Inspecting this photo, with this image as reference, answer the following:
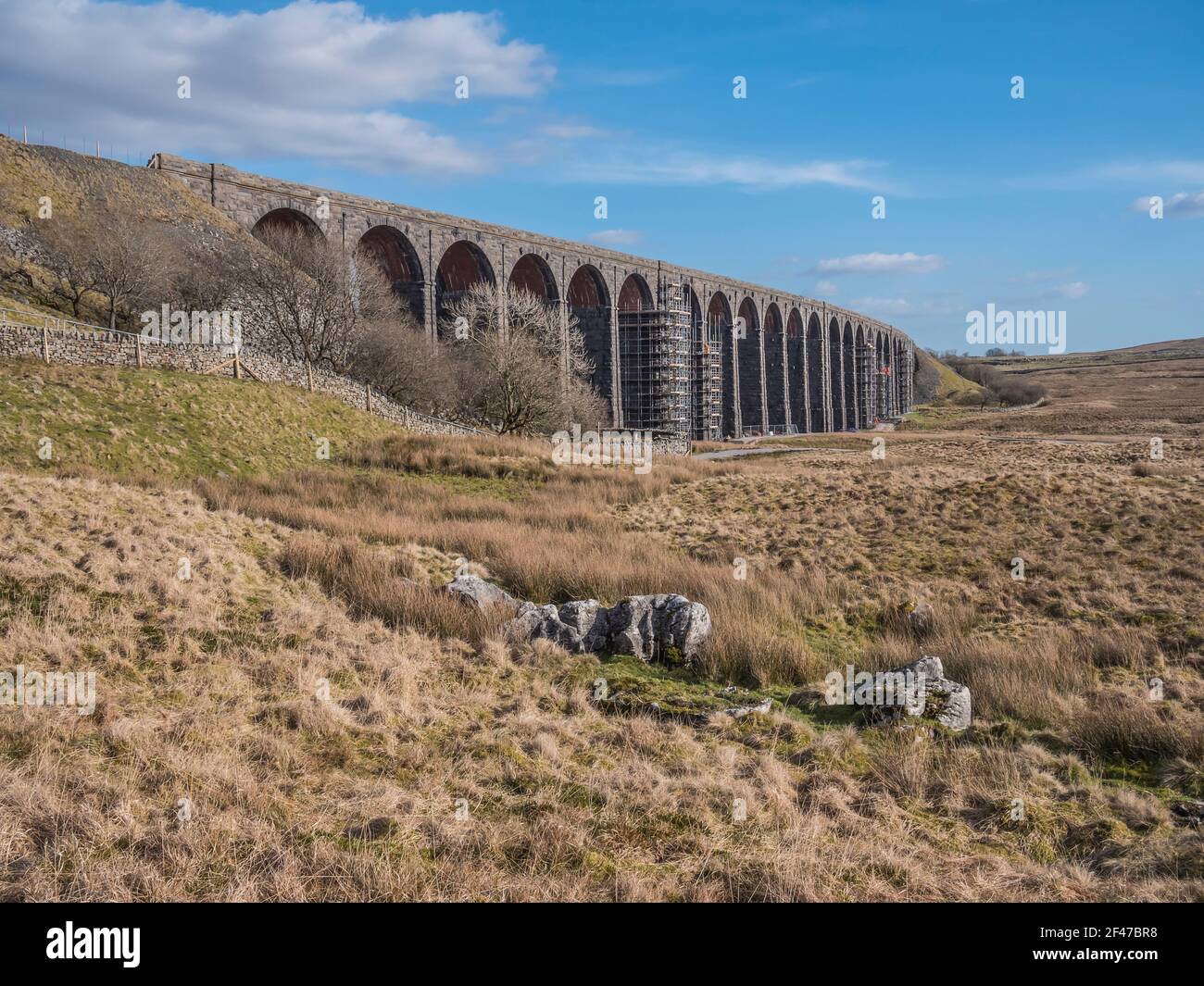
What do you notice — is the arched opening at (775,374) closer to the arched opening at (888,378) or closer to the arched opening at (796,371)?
the arched opening at (796,371)

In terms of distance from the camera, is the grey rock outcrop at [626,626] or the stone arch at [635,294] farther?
the stone arch at [635,294]

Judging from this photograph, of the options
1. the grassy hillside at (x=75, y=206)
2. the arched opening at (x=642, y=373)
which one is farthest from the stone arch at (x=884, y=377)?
the grassy hillside at (x=75, y=206)

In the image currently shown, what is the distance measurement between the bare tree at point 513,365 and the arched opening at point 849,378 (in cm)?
6044

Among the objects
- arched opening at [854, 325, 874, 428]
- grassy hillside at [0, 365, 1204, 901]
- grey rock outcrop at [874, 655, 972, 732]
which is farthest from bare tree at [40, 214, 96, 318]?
arched opening at [854, 325, 874, 428]

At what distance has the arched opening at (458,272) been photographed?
4519cm

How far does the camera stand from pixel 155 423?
1967 centimetres

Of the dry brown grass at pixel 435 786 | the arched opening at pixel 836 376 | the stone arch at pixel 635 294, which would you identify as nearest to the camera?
the dry brown grass at pixel 435 786

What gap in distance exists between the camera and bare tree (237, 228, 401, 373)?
100ft

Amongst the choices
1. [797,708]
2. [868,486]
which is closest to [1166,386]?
[868,486]

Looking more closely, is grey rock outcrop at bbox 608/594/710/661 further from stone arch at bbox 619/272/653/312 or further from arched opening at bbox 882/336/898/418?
arched opening at bbox 882/336/898/418

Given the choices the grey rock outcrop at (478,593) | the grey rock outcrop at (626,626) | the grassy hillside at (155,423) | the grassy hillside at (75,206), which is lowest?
the grey rock outcrop at (626,626)

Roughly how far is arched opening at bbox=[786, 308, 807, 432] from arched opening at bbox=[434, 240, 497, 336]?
4404cm

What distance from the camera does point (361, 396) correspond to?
1165 inches
